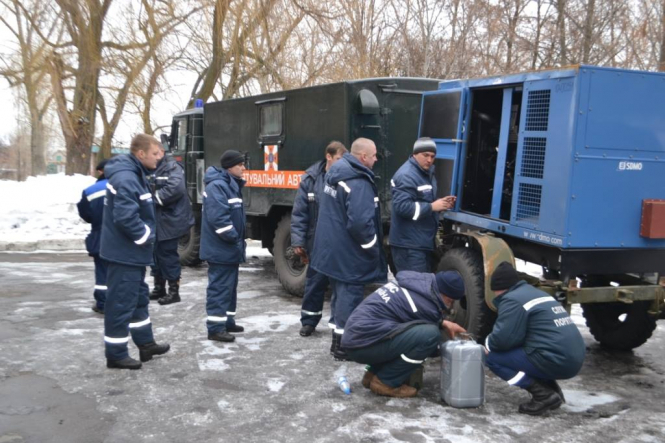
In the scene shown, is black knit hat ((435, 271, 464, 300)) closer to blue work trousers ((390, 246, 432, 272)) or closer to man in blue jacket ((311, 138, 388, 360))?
man in blue jacket ((311, 138, 388, 360))

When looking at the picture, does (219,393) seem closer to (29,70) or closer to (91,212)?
(91,212)

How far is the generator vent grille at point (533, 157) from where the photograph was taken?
5199mm

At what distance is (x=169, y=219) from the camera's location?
25.4 ft

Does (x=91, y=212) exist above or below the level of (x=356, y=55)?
below

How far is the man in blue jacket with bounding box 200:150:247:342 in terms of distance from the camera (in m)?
6.04

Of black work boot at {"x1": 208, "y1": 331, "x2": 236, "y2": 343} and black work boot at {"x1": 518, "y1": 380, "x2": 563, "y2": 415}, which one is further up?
black work boot at {"x1": 518, "y1": 380, "x2": 563, "y2": 415}

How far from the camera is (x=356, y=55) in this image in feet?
57.3

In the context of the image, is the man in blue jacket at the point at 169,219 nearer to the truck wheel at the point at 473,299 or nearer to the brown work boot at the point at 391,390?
the truck wheel at the point at 473,299

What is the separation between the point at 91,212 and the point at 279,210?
108 inches

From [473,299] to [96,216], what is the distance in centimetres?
405

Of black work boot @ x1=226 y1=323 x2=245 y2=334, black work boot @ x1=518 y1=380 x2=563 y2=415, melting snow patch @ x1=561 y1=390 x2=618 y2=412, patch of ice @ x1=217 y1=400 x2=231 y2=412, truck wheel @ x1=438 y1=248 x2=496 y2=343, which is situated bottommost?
patch of ice @ x1=217 y1=400 x2=231 y2=412

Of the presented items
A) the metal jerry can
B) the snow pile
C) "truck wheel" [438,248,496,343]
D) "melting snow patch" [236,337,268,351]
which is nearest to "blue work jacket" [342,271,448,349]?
the metal jerry can

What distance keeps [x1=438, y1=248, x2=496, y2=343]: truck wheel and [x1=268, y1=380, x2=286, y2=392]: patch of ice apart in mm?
1664

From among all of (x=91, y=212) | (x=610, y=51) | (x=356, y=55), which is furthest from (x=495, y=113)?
(x=610, y=51)
